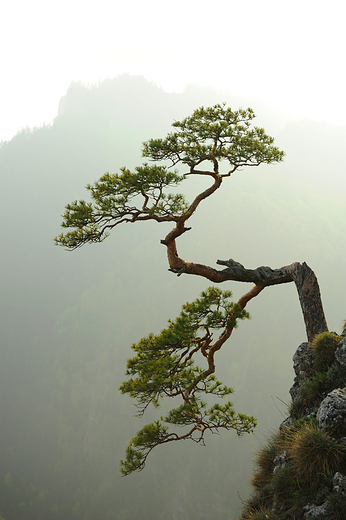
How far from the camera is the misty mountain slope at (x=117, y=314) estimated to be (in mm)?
72812

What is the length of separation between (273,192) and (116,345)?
338 ft

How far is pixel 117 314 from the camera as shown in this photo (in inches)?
4734

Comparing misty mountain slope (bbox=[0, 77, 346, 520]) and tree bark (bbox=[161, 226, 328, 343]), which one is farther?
misty mountain slope (bbox=[0, 77, 346, 520])

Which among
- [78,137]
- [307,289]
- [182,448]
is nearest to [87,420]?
[182,448]

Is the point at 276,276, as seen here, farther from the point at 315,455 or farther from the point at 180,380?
the point at 315,455

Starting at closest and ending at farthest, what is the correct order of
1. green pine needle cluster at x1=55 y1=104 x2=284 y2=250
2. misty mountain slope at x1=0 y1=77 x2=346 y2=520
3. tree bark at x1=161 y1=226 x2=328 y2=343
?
1. green pine needle cluster at x1=55 y1=104 x2=284 y2=250
2. tree bark at x1=161 y1=226 x2=328 y2=343
3. misty mountain slope at x1=0 y1=77 x2=346 y2=520


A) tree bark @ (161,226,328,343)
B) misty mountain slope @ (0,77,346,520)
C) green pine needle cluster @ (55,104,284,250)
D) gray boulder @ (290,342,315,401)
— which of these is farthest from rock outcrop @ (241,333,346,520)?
misty mountain slope @ (0,77,346,520)

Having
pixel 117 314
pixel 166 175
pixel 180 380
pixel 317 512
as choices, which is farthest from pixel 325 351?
pixel 117 314

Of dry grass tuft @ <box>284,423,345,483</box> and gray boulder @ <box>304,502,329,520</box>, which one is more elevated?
dry grass tuft @ <box>284,423,345,483</box>

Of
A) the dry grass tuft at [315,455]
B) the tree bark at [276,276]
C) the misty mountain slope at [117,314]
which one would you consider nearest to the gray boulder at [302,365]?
the tree bark at [276,276]

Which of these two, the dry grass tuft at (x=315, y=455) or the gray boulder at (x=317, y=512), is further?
the dry grass tuft at (x=315, y=455)

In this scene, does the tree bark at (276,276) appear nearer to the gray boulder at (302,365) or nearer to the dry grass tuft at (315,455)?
the gray boulder at (302,365)

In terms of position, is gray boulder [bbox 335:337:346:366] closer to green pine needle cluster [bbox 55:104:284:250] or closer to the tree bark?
the tree bark

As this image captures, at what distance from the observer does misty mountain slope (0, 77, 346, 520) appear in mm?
72812
